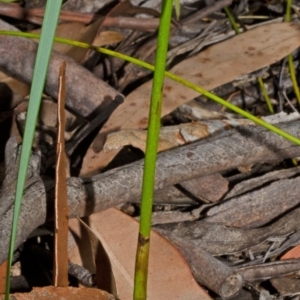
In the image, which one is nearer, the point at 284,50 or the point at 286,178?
the point at 286,178

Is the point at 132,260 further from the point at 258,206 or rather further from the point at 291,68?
the point at 291,68

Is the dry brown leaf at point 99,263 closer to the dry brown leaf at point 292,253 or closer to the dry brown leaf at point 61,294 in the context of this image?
the dry brown leaf at point 61,294

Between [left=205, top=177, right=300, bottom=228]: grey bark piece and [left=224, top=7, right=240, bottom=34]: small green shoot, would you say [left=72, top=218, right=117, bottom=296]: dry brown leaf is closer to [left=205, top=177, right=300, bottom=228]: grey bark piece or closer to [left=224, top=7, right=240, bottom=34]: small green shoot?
[left=205, top=177, right=300, bottom=228]: grey bark piece

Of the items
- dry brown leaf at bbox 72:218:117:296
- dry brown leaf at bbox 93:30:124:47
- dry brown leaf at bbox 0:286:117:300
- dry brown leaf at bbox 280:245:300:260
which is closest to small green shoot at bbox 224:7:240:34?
dry brown leaf at bbox 93:30:124:47

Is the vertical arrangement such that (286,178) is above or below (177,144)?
below

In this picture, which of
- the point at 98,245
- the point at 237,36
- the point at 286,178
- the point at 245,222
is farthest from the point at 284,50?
the point at 98,245

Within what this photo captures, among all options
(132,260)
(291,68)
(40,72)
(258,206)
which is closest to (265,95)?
(291,68)

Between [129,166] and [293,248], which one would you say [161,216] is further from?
[293,248]

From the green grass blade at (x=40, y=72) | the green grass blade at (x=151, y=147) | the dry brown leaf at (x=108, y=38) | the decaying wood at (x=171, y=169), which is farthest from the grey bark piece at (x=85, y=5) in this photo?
the green grass blade at (x=40, y=72)
